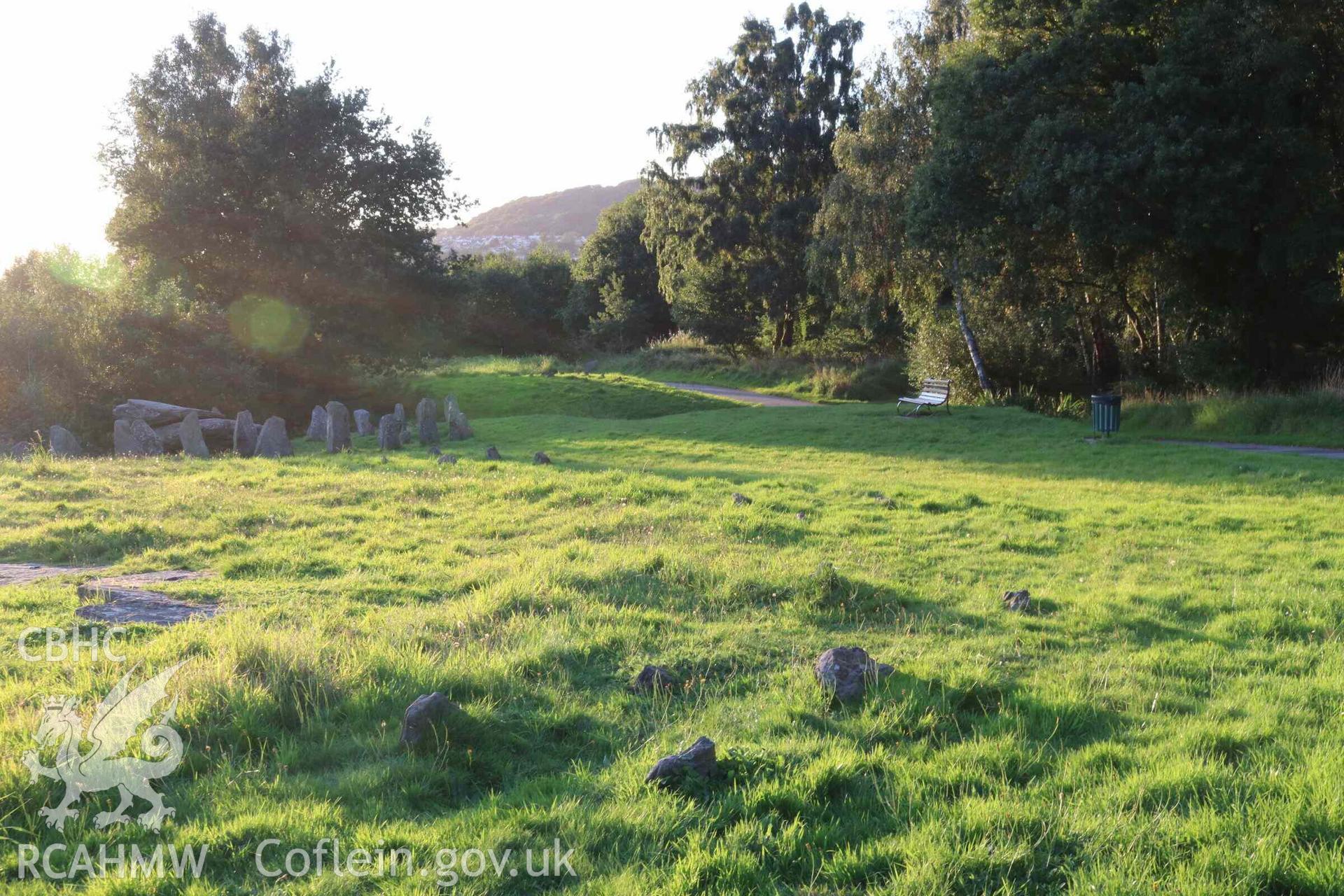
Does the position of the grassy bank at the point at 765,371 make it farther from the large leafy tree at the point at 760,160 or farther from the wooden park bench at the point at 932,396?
the wooden park bench at the point at 932,396

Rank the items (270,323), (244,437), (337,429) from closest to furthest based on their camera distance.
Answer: (337,429), (244,437), (270,323)

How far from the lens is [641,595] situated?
8109mm

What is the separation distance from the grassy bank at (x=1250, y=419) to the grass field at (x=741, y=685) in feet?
29.1

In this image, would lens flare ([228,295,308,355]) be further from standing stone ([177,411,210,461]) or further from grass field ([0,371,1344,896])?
grass field ([0,371,1344,896])

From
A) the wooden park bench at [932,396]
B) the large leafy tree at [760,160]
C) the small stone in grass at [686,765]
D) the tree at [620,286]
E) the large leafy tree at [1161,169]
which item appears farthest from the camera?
the tree at [620,286]

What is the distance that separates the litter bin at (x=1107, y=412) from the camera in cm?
2191

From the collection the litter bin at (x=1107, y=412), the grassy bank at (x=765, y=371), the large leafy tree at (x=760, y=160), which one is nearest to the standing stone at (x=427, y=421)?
the litter bin at (x=1107, y=412)

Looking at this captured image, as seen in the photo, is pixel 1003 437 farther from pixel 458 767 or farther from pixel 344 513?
pixel 458 767

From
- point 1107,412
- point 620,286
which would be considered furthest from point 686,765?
point 620,286

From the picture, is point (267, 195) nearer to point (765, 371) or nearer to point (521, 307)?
point (765, 371)

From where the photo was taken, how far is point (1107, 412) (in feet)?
72.2

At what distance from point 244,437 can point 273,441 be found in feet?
5.73

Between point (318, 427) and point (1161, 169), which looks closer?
point (1161, 169)

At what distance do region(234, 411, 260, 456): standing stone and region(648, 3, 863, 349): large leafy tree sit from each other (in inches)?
1196
